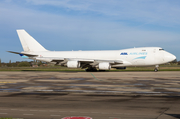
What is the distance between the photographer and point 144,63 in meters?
39.5

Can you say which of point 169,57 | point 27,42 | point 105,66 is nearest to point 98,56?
point 105,66

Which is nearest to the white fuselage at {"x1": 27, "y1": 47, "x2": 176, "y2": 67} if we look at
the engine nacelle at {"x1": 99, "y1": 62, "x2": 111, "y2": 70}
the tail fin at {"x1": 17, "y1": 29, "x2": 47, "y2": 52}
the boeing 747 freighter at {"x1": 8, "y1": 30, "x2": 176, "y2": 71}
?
the boeing 747 freighter at {"x1": 8, "y1": 30, "x2": 176, "y2": 71}

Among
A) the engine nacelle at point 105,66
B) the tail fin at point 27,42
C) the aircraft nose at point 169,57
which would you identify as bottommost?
the engine nacelle at point 105,66

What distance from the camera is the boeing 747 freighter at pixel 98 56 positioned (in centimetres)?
3878

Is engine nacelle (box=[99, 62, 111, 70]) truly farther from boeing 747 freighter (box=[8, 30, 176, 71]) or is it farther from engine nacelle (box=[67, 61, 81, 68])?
engine nacelle (box=[67, 61, 81, 68])

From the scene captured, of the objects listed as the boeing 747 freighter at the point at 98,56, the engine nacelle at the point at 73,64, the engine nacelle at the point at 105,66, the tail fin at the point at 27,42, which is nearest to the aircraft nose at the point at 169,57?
the boeing 747 freighter at the point at 98,56

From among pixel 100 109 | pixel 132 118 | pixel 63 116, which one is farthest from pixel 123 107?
pixel 63 116

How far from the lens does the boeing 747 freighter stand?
3878cm

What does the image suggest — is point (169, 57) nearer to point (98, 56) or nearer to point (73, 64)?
point (98, 56)

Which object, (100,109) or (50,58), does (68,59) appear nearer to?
(50,58)

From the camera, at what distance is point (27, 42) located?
4725 centimetres

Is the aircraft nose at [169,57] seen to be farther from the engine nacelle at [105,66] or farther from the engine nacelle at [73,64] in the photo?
the engine nacelle at [73,64]

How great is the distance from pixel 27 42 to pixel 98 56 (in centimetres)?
1840

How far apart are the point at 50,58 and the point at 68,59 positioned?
4425 mm
